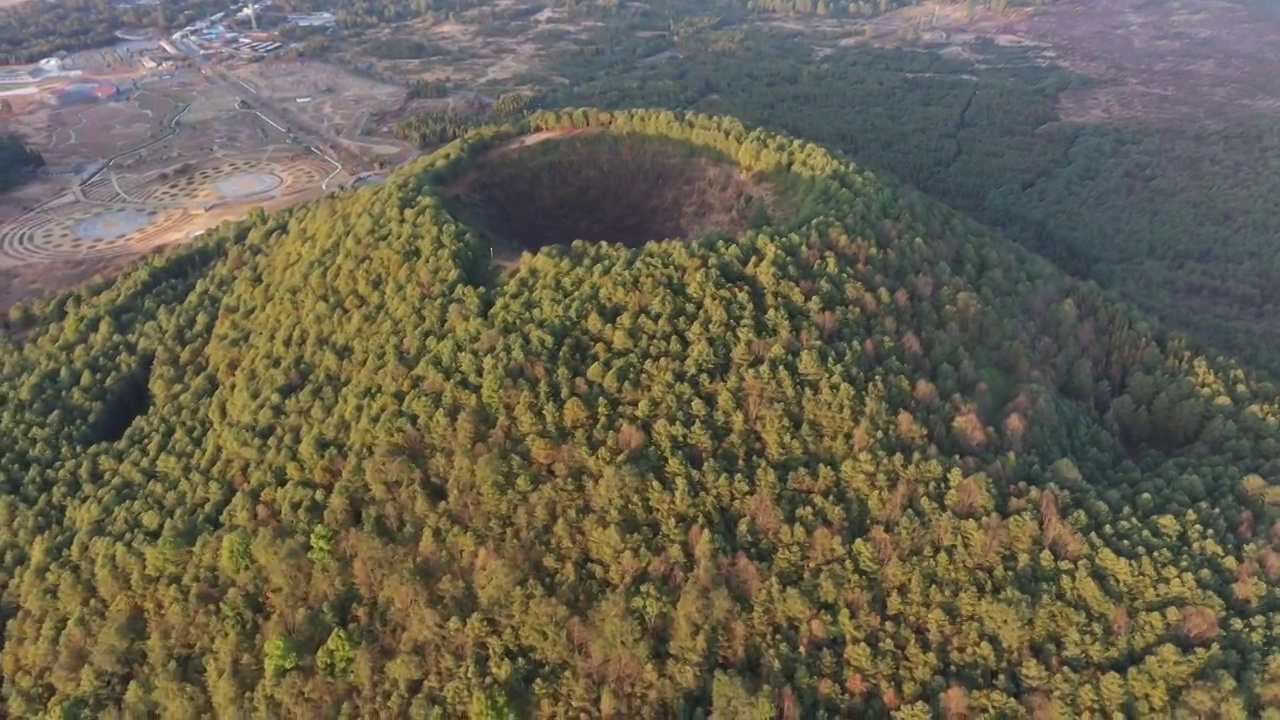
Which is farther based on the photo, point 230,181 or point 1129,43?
point 1129,43

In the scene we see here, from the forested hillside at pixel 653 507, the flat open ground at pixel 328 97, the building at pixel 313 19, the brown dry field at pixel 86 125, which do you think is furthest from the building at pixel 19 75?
the forested hillside at pixel 653 507

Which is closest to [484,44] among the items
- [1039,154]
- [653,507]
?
[1039,154]

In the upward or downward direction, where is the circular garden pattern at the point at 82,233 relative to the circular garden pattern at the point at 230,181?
downward

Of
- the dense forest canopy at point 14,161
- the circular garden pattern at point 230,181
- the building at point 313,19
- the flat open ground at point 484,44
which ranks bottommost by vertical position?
the circular garden pattern at point 230,181

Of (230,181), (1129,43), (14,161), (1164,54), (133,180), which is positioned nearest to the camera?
(230,181)

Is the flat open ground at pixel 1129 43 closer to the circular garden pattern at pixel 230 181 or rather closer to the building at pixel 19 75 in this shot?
the circular garden pattern at pixel 230 181

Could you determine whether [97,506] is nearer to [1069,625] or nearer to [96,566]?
[96,566]

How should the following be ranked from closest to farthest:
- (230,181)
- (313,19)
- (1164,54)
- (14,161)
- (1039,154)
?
(230,181), (14,161), (1039,154), (1164,54), (313,19)

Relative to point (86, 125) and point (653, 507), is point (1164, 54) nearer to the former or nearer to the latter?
point (653, 507)
